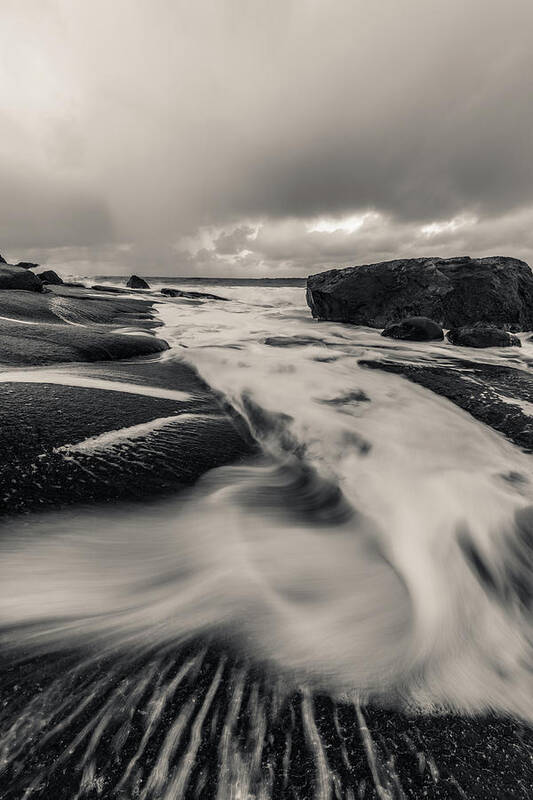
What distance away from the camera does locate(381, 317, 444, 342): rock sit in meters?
7.25

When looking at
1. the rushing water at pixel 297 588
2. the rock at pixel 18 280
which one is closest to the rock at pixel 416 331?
the rushing water at pixel 297 588

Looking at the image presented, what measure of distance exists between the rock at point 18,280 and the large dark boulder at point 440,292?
25.2 ft

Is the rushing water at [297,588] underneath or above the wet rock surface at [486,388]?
underneath

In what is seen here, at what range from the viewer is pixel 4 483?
1907 mm

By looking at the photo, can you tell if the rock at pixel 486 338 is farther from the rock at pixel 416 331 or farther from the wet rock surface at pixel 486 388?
the wet rock surface at pixel 486 388

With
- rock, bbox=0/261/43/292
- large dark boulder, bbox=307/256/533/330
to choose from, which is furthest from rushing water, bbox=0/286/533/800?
rock, bbox=0/261/43/292

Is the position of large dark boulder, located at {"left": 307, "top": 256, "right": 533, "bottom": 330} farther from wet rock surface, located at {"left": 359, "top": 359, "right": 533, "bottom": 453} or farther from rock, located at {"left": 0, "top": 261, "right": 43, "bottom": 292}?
rock, located at {"left": 0, "top": 261, "right": 43, "bottom": 292}

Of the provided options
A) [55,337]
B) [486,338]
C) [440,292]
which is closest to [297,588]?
[55,337]

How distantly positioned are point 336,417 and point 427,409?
39.6 inches

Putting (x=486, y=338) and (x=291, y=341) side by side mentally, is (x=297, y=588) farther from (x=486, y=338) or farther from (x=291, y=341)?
(x=486, y=338)

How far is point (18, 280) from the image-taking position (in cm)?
913

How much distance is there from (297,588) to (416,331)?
21.9 ft

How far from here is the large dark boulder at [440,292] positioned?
330 inches

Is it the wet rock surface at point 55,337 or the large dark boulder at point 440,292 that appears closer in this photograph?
the wet rock surface at point 55,337
